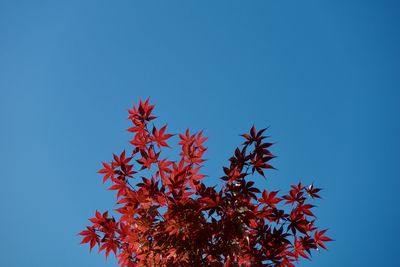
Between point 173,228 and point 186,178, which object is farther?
point 186,178

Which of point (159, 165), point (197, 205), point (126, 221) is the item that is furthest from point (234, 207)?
point (126, 221)

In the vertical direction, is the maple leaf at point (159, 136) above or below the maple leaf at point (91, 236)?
above

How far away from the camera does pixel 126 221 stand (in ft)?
12.9

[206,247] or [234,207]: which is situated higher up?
[234,207]

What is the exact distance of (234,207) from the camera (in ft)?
11.6

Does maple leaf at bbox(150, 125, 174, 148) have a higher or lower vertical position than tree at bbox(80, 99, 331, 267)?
higher

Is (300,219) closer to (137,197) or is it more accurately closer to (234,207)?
(234,207)

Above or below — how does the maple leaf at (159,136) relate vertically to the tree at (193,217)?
above

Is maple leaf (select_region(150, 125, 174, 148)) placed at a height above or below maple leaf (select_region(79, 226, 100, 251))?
above

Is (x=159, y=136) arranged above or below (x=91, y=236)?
above

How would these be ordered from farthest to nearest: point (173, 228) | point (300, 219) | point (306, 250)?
point (306, 250) < point (300, 219) < point (173, 228)

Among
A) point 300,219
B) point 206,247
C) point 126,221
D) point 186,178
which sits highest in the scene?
point 186,178

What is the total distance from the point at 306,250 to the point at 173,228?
1971 mm

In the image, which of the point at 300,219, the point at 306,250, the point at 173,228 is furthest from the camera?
the point at 306,250
